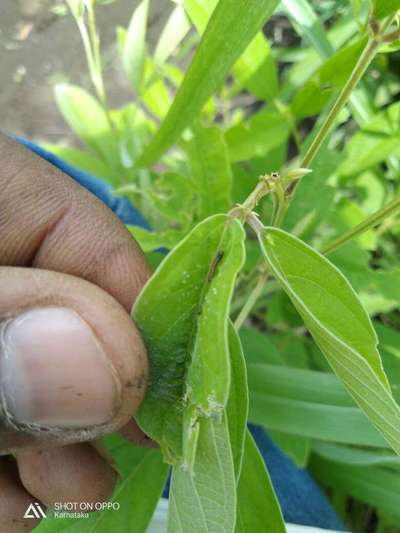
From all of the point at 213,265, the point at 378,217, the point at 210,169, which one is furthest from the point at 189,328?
the point at 210,169

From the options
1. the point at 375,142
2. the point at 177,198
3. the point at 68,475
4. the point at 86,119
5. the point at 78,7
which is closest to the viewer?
the point at 78,7

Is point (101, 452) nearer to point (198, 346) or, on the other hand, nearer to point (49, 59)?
point (198, 346)

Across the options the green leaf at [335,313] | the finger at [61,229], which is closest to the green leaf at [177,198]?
the finger at [61,229]

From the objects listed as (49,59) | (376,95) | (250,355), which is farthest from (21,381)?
(49,59)

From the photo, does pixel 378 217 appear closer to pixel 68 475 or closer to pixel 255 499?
pixel 255 499

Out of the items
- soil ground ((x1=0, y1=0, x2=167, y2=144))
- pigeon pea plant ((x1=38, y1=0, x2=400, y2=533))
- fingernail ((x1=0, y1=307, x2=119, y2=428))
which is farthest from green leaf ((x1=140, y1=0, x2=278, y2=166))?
soil ground ((x1=0, y1=0, x2=167, y2=144))

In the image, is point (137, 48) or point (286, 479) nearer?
point (137, 48)
